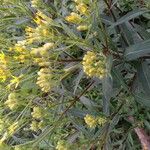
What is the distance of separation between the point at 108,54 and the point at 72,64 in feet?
1.08

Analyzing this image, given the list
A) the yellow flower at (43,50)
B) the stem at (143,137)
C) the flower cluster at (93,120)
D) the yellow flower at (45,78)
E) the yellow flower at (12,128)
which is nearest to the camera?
the yellow flower at (43,50)

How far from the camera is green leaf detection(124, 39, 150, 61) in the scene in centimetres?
235

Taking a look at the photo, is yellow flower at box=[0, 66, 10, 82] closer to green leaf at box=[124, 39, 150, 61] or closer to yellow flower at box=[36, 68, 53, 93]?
yellow flower at box=[36, 68, 53, 93]

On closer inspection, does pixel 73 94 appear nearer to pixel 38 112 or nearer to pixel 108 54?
pixel 38 112

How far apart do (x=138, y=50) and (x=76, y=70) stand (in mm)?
548

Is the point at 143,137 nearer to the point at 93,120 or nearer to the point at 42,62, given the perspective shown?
the point at 93,120

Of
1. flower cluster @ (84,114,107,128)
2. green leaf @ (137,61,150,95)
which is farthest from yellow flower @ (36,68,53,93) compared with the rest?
green leaf @ (137,61,150,95)

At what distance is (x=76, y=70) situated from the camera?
2.71 m

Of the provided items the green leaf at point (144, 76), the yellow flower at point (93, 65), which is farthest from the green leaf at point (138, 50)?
the yellow flower at point (93, 65)

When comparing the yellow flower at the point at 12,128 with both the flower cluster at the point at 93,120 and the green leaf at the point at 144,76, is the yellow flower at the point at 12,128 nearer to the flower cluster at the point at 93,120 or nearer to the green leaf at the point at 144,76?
the flower cluster at the point at 93,120

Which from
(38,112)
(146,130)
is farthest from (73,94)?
(146,130)

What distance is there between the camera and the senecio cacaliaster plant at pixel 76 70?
211 centimetres

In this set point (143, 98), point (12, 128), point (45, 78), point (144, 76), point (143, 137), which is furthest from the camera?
point (143, 137)

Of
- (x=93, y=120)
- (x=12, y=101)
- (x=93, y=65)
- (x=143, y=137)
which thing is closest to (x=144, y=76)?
(x=93, y=120)
